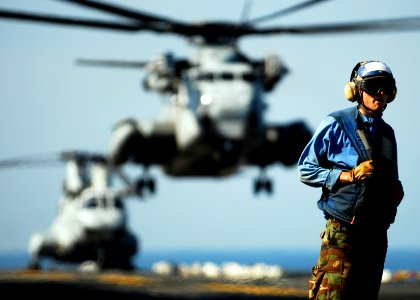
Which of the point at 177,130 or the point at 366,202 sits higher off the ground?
the point at 177,130

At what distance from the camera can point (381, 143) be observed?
4.73 metres

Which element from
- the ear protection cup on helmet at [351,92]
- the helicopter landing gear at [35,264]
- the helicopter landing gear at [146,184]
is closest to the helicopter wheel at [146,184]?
the helicopter landing gear at [146,184]

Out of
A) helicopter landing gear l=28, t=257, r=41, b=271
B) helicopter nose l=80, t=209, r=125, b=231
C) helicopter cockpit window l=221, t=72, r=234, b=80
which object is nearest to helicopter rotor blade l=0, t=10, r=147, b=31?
helicopter cockpit window l=221, t=72, r=234, b=80

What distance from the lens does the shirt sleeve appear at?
471cm

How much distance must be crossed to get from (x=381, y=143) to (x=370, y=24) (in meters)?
14.9

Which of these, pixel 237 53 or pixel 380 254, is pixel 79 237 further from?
pixel 380 254

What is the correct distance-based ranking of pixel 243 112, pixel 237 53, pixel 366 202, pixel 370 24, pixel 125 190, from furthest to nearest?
pixel 125 190, pixel 237 53, pixel 243 112, pixel 370 24, pixel 366 202

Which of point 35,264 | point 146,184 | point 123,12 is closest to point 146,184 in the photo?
point 146,184

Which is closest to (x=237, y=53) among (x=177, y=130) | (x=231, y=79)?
(x=231, y=79)

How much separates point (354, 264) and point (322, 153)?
24.2 inches

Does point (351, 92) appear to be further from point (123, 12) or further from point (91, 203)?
point (91, 203)

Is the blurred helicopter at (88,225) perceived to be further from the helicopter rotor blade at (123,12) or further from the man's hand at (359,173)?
the man's hand at (359,173)

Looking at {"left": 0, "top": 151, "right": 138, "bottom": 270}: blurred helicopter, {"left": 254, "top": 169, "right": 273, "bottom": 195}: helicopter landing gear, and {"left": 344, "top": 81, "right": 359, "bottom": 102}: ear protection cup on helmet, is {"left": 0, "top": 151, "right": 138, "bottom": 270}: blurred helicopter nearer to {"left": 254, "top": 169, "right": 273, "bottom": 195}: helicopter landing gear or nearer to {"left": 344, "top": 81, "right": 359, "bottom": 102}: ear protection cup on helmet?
{"left": 254, "top": 169, "right": 273, "bottom": 195}: helicopter landing gear

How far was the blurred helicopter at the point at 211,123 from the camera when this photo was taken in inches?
1049
